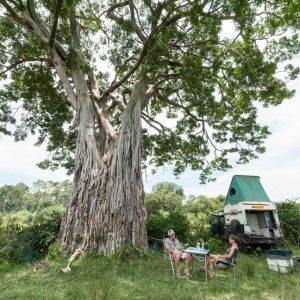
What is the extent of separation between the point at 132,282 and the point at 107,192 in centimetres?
305

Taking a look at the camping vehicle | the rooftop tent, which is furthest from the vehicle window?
the rooftop tent

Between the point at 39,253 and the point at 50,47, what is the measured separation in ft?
21.5

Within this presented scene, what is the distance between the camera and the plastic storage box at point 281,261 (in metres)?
6.33

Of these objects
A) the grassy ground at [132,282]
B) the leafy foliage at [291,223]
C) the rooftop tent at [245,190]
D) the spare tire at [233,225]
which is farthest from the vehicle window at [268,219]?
the grassy ground at [132,282]

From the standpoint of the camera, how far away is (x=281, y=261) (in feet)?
21.0

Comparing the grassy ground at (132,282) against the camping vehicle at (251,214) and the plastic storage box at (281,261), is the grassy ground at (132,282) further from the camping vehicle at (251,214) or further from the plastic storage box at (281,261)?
the camping vehicle at (251,214)

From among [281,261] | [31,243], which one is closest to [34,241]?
[31,243]

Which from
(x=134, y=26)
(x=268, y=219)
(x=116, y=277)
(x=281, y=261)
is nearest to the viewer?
(x=116, y=277)

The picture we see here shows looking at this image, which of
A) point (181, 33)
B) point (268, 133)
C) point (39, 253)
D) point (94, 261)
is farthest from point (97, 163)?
point (268, 133)

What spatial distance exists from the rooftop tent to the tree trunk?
4.14 metres

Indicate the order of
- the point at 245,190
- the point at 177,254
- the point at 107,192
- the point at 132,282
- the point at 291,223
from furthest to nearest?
the point at 291,223 < the point at 245,190 < the point at 107,192 < the point at 177,254 < the point at 132,282

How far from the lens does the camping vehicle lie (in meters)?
9.09

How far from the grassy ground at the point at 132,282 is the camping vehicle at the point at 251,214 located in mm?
2320

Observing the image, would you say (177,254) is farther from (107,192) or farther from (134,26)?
(134,26)
